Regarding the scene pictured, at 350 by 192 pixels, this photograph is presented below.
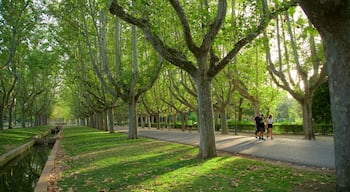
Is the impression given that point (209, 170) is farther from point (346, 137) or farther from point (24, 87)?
point (24, 87)

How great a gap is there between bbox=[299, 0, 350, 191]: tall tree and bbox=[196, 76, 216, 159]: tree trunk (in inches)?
213

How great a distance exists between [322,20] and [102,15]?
54.6 feet

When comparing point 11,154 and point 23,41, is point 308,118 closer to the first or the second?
point 11,154

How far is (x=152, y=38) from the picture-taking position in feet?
32.8

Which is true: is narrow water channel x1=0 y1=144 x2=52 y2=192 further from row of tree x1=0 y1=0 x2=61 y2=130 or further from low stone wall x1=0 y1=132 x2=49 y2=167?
row of tree x1=0 y1=0 x2=61 y2=130

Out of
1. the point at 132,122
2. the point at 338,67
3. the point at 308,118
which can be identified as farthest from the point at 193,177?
the point at 132,122

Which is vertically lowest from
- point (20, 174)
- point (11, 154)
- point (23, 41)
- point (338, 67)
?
point (20, 174)

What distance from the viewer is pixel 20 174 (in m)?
12.2

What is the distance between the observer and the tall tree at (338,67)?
15.9ft

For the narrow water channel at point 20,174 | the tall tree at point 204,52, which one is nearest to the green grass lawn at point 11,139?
the narrow water channel at point 20,174

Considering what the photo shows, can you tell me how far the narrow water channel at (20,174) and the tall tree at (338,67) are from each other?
853 centimetres

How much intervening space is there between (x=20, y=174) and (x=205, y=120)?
7956 millimetres

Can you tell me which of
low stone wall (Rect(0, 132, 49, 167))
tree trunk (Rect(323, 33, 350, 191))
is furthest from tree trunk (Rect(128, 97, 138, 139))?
tree trunk (Rect(323, 33, 350, 191))

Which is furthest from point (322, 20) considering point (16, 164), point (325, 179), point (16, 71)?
point (16, 71)
